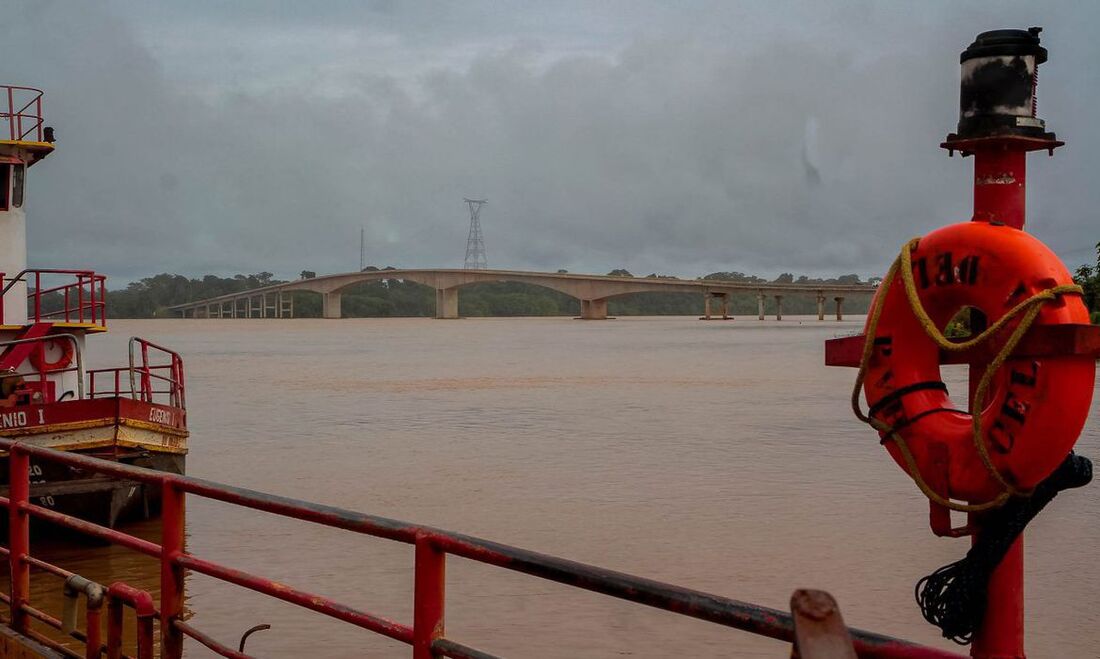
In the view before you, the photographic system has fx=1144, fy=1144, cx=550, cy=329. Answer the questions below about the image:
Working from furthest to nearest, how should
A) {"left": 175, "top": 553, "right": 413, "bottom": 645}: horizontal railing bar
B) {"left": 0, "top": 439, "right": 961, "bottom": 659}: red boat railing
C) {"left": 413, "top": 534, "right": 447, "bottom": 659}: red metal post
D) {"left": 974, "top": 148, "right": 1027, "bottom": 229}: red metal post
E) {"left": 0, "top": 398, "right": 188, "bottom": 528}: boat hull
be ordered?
1. {"left": 0, "top": 398, "right": 188, "bottom": 528}: boat hull
2. {"left": 974, "top": 148, "right": 1027, "bottom": 229}: red metal post
3. {"left": 175, "top": 553, "right": 413, "bottom": 645}: horizontal railing bar
4. {"left": 413, "top": 534, "right": 447, "bottom": 659}: red metal post
5. {"left": 0, "top": 439, "right": 961, "bottom": 659}: red boat railing

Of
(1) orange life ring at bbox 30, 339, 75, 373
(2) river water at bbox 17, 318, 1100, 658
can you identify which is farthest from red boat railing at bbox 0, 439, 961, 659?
(1) orange life ring at bbox 30, 339, 75, 373

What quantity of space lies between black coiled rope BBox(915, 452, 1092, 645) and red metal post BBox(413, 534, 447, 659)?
5.54 ft

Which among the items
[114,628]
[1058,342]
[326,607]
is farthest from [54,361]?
[1058,342]

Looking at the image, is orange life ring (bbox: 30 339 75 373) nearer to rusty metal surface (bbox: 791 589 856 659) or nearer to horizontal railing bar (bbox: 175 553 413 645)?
horizontal railing bar (bbox: 175 553 413 645)

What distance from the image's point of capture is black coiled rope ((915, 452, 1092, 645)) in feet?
12.0

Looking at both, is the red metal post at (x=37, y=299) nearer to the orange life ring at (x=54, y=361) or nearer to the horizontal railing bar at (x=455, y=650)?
the orange life ring at (x=54, y=361)

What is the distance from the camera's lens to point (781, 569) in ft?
36.0

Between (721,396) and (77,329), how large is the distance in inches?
871

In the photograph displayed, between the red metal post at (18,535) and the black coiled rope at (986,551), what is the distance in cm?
399

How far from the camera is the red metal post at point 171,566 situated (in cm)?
432

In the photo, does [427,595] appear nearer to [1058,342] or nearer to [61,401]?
[1058,342]

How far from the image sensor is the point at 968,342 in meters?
3.60

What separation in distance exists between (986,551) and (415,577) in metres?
1.85

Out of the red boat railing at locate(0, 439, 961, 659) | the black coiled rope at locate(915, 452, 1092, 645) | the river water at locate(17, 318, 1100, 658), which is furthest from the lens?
the river water at locate(17, 318, 1100, 658)
